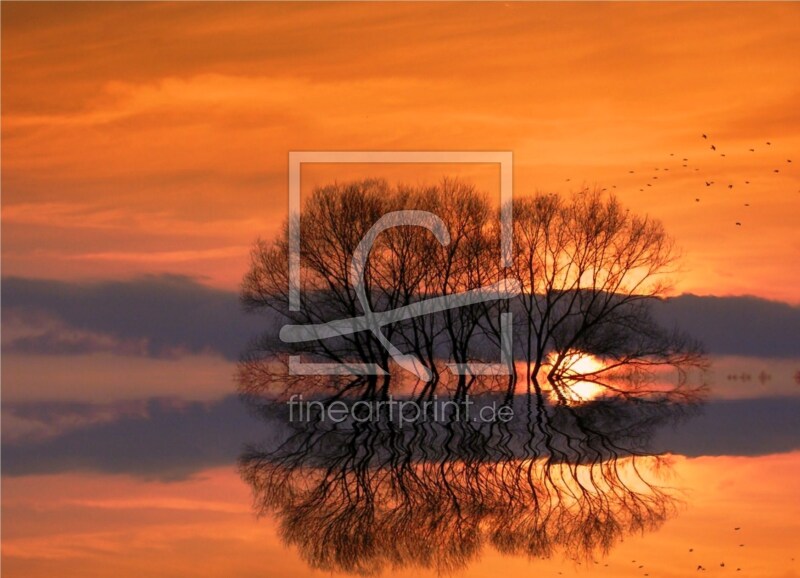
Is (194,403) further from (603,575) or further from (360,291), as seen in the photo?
(603,575)

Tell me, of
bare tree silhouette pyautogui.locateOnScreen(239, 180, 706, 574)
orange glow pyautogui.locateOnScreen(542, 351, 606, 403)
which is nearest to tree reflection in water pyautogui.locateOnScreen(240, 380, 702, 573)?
bare tree silhouette pyautogui.locateOnScreen(239, 180, 706, 574)

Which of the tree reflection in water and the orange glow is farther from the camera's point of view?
the orange glow

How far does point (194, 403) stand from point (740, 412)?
15.8 meters

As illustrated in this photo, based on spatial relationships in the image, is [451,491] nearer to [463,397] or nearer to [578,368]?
[463,397]

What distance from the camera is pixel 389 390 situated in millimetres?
39031
